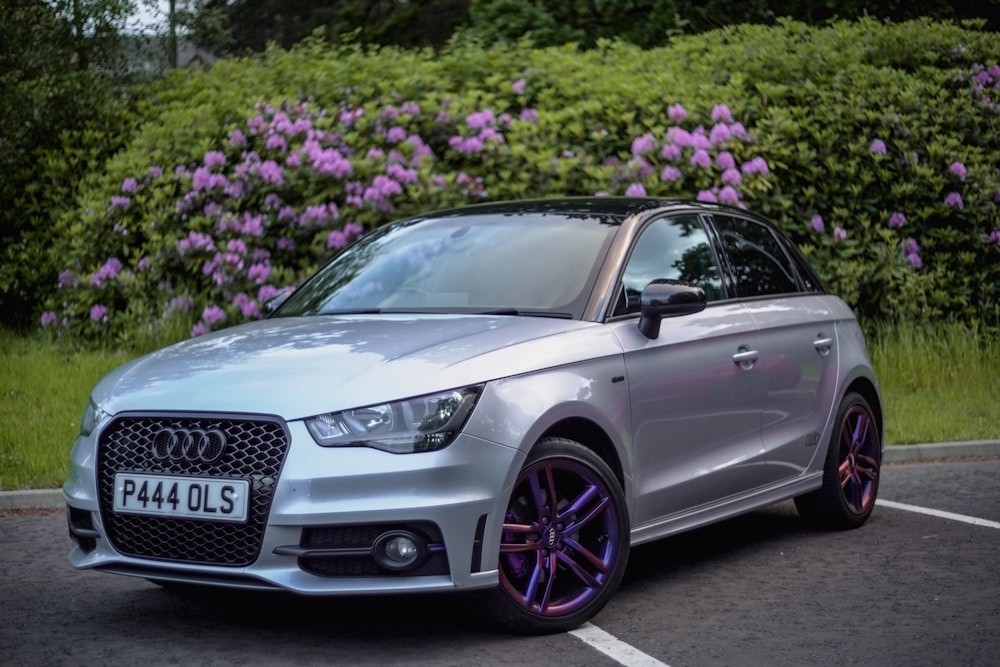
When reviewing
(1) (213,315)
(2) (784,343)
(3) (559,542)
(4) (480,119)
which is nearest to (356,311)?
(3) (559,542)

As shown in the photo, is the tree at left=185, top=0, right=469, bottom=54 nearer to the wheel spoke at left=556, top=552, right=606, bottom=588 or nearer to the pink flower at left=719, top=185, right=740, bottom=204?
the pink flower at left=719, top=185, right=740, bottom=204

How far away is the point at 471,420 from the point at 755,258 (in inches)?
110

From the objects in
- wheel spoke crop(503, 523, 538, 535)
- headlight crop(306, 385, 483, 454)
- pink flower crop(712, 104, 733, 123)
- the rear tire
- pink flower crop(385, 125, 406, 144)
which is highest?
pink flower crop(712, 104, 733, 123)

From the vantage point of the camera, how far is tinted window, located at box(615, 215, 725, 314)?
6070mm

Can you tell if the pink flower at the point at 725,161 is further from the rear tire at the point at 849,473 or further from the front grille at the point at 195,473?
the front grille at the point at 195,473

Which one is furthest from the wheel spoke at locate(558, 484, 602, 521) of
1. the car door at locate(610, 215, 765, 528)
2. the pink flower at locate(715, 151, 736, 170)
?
the pink flower at locate(715, 151, 736, 170)

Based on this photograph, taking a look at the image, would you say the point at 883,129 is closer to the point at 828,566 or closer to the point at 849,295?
the point at 849,295

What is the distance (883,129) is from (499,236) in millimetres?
8411

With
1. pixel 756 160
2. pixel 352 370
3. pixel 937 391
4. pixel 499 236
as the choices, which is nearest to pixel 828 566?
pixel 499 236

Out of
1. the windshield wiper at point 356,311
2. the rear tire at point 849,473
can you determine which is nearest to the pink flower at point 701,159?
the rear tire at point 849,473

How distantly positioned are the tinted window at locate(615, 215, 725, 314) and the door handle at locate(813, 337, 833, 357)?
2.44 feet

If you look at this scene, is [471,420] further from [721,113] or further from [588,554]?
[721,113]

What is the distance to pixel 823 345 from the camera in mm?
7148

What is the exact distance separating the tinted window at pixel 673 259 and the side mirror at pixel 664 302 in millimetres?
145
